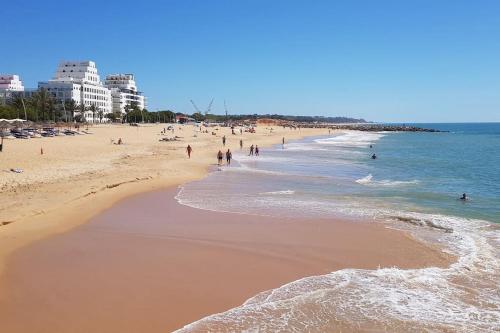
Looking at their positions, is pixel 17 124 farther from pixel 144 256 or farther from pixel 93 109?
pixel 144 256

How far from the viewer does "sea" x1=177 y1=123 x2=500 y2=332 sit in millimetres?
7918

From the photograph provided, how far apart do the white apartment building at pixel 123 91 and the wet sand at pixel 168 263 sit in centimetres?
13116

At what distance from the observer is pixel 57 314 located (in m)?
7.82

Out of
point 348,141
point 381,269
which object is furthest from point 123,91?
point 381,269

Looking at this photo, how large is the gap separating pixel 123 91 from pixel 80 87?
30932mm

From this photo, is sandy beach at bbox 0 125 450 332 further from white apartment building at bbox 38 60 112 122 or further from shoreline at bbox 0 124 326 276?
white apartment building at bbox 38 60 112 122

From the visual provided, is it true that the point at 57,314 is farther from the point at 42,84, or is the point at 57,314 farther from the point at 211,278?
the point at 42,84

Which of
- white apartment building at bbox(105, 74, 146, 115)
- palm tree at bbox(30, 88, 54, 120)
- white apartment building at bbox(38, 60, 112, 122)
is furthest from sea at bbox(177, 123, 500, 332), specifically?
white apartment building at bbox(105, 74, 146, 115)

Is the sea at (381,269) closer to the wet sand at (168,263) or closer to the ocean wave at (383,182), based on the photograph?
the ocean wave at (383,182)

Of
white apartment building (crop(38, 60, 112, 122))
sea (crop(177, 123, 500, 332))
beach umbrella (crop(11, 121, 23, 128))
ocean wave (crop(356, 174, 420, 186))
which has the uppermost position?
white apartment building (crop(38, 60, 112, 122))

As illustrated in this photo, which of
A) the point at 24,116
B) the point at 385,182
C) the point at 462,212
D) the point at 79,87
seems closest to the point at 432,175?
the point at 385,182

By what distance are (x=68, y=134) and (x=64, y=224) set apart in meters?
48.4

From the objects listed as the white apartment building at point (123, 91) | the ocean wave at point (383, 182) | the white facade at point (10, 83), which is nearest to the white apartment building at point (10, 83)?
the white facade at point (10, 83)

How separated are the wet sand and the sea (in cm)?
69
